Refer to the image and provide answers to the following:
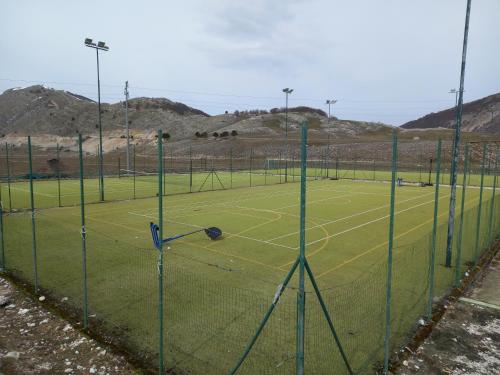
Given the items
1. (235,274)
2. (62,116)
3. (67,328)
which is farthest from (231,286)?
(62,116)

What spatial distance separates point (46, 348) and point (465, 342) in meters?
7.52

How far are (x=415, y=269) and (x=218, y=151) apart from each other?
72.0 m

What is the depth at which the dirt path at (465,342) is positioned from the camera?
615 cm

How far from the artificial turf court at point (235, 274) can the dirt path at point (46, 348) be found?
0.49 metres

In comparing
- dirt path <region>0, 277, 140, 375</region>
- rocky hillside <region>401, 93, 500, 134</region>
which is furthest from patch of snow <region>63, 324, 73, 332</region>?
rocky hillside <region>401, 93, 500, 134</region>

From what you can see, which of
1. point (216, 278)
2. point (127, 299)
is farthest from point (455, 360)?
point (127, 299)

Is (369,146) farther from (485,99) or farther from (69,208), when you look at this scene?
(485,99)

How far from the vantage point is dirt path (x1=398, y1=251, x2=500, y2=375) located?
6.15 metres

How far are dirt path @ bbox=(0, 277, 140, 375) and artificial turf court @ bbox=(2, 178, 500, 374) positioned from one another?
494 mm

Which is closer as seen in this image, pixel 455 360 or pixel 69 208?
pixel 455 360

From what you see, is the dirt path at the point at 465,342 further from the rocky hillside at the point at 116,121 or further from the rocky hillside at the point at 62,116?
the rocky hillside at the point at 62,116

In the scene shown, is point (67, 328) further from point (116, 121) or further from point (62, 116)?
point (62, 116)

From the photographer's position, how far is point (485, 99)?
175 metres

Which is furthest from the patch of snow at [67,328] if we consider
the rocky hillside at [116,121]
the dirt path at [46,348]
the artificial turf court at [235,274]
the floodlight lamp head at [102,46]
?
the rocky hillside at [116,121]
